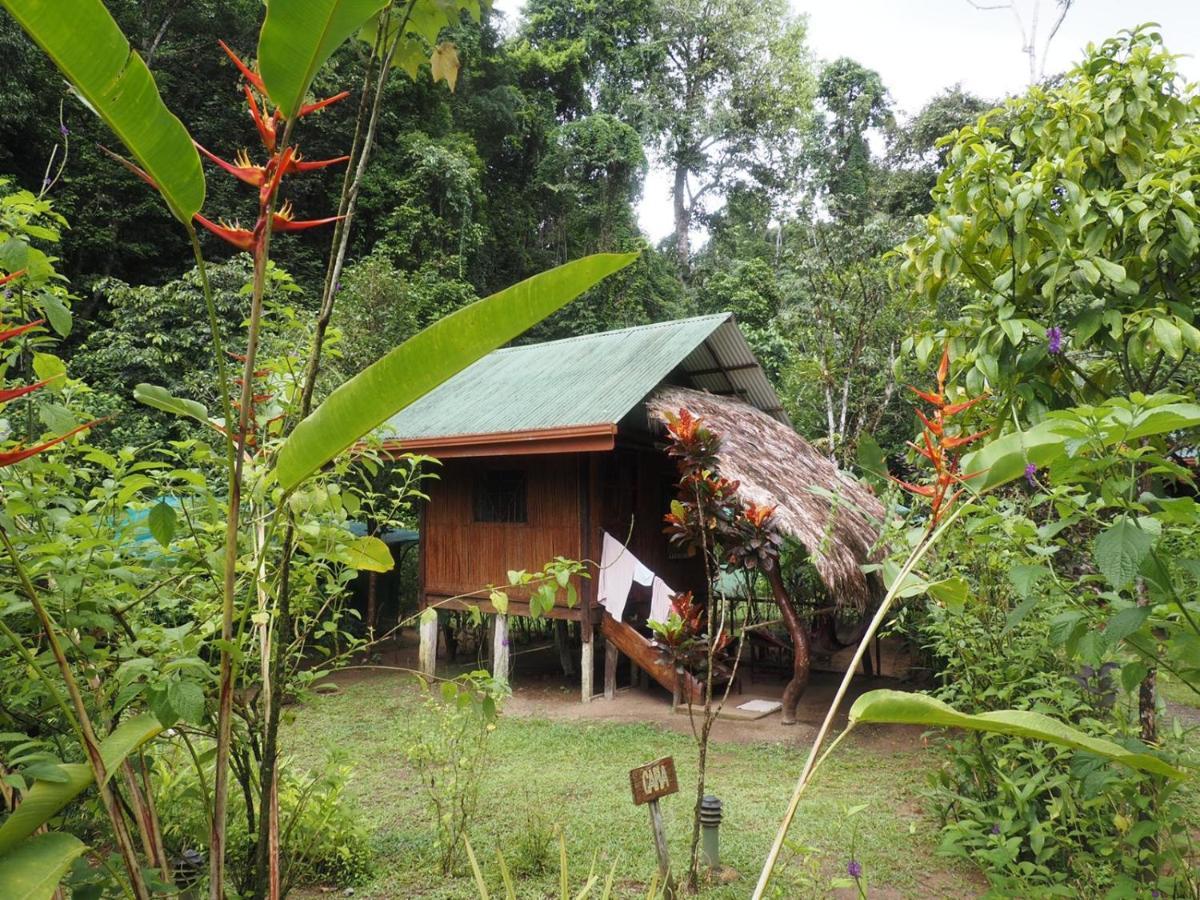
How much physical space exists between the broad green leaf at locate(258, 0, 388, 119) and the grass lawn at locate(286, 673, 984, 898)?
2.14 m

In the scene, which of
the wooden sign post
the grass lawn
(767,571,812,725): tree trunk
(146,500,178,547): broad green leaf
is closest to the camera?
(146,500,178,547): broad green leaf

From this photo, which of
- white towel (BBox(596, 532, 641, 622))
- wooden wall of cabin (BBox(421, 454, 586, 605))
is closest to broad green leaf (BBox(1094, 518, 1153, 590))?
white towel (BBox(596, 532, 641, 622))

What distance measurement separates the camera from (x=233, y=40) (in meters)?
17.9

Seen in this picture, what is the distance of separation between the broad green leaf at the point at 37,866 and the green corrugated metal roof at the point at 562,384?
238 inches

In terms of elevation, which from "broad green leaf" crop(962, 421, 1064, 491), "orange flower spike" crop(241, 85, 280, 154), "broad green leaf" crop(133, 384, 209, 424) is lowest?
"broad green leaf" crop(962, 421, 1064, 491)

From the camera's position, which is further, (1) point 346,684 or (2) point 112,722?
(1) point 346,684

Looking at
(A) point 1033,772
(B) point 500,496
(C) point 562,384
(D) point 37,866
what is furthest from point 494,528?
(D) point 37,866

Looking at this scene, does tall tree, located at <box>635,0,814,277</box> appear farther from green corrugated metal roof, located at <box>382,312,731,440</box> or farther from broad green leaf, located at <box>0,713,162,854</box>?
broad green leaf, located at <box>0,713,162,854</box>

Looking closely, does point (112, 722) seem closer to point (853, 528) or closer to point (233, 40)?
point (853, 528)

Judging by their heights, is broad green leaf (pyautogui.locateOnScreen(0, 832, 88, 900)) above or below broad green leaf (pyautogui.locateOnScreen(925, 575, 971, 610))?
below

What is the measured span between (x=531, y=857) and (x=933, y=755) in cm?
349

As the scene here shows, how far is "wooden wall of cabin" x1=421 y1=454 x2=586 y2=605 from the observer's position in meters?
8.36

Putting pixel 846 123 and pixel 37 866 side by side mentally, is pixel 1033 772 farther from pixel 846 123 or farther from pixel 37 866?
pixel 846 123

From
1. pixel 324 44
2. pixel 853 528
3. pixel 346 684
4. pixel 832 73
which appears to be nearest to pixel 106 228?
pixel 346 684
